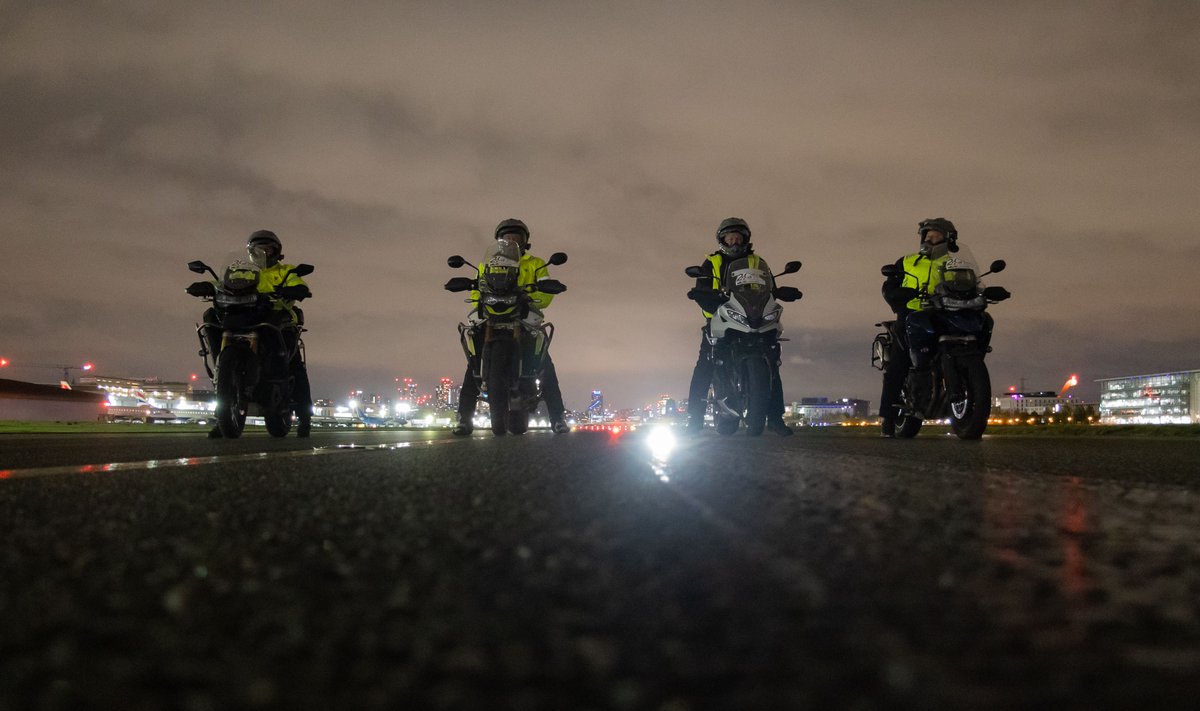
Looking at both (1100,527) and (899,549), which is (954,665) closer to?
(899,549)

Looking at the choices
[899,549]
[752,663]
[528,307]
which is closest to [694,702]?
[752,663]

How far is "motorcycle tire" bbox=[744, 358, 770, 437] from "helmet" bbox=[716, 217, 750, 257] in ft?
5.13

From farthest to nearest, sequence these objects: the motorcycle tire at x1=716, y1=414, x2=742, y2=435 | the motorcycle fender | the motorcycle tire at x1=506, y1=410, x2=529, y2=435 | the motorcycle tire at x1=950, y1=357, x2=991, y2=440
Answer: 1. the motorcycle tire at x1=716, y1=414, x2=742, y2=435
2. the motorcycle tire at x1=506, y1=410, x2=529, y2=435
3. the motorcycle fender
4. the motorcycle tire at x1=950, y1=357, x2=991, y2=440

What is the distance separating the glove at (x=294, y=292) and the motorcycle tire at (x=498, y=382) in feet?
7.15

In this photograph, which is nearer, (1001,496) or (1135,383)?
(1001,496)

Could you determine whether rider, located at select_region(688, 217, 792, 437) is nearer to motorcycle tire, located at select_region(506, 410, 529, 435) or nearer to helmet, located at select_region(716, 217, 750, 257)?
helmet, located at select_region(716, 217, 750, 257)

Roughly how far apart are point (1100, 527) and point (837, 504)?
486 mm

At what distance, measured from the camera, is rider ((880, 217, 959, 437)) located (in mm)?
8547

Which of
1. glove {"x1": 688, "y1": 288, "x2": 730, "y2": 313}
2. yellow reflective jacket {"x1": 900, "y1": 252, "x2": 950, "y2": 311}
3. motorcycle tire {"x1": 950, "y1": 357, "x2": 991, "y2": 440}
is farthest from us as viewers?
glove {"x1": 688, "y1": 288, "x2": 730, "y2": 313}

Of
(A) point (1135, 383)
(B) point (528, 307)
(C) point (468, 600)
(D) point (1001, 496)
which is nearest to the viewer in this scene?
(C) point (468, 600)

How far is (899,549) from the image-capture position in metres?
1.15

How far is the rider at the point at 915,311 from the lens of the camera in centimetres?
855

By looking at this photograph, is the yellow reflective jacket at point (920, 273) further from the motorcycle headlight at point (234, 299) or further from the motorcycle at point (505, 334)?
the motorcycle headlight at point (234, 299)

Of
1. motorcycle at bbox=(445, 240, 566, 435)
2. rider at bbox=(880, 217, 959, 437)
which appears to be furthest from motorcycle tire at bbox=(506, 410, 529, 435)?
rider at bbox=(880, 217, 959, 437)
